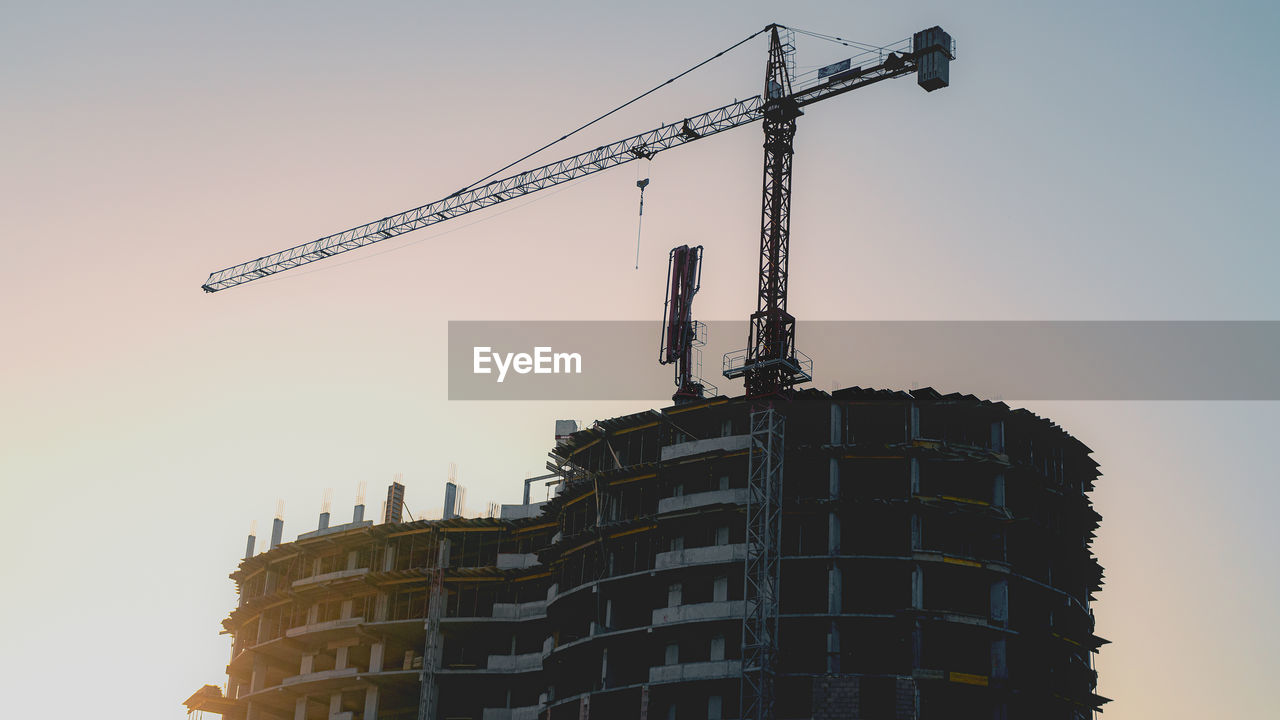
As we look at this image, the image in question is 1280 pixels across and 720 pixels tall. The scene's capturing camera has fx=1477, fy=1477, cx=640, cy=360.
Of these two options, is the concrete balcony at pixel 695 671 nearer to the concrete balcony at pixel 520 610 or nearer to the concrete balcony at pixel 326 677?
the concrete balcony at pixel 520 610

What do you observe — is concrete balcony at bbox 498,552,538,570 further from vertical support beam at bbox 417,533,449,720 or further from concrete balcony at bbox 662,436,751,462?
concrete balcony at bbox 662,436,751,462

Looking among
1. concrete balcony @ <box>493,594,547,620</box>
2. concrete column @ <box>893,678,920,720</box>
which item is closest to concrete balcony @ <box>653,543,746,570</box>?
concrete column @ <box>893,678,920,720</box>

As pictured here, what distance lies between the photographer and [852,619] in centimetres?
8869

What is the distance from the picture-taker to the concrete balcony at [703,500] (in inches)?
3703

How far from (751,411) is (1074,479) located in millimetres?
24759

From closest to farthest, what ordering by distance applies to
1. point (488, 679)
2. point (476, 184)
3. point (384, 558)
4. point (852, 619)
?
point (852, 619)
point (488, 679)
point (384, 558)
point (476, 184)

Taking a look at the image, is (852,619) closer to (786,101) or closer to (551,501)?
(551,501)

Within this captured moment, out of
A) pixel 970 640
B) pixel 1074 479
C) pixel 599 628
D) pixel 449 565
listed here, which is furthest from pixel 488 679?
pixel 1074 479

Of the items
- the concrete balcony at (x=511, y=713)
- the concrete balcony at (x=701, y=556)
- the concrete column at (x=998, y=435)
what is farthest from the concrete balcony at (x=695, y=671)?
the concrete column at (x=998, y=435)

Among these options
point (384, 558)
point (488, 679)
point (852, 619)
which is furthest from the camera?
point (384, 558)

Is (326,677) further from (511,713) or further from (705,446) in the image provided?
(705,446)

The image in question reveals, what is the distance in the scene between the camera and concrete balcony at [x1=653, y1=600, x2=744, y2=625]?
296ft

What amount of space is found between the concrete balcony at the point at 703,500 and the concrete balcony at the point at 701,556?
2709 mm

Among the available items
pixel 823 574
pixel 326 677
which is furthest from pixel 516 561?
pixel 823 574
